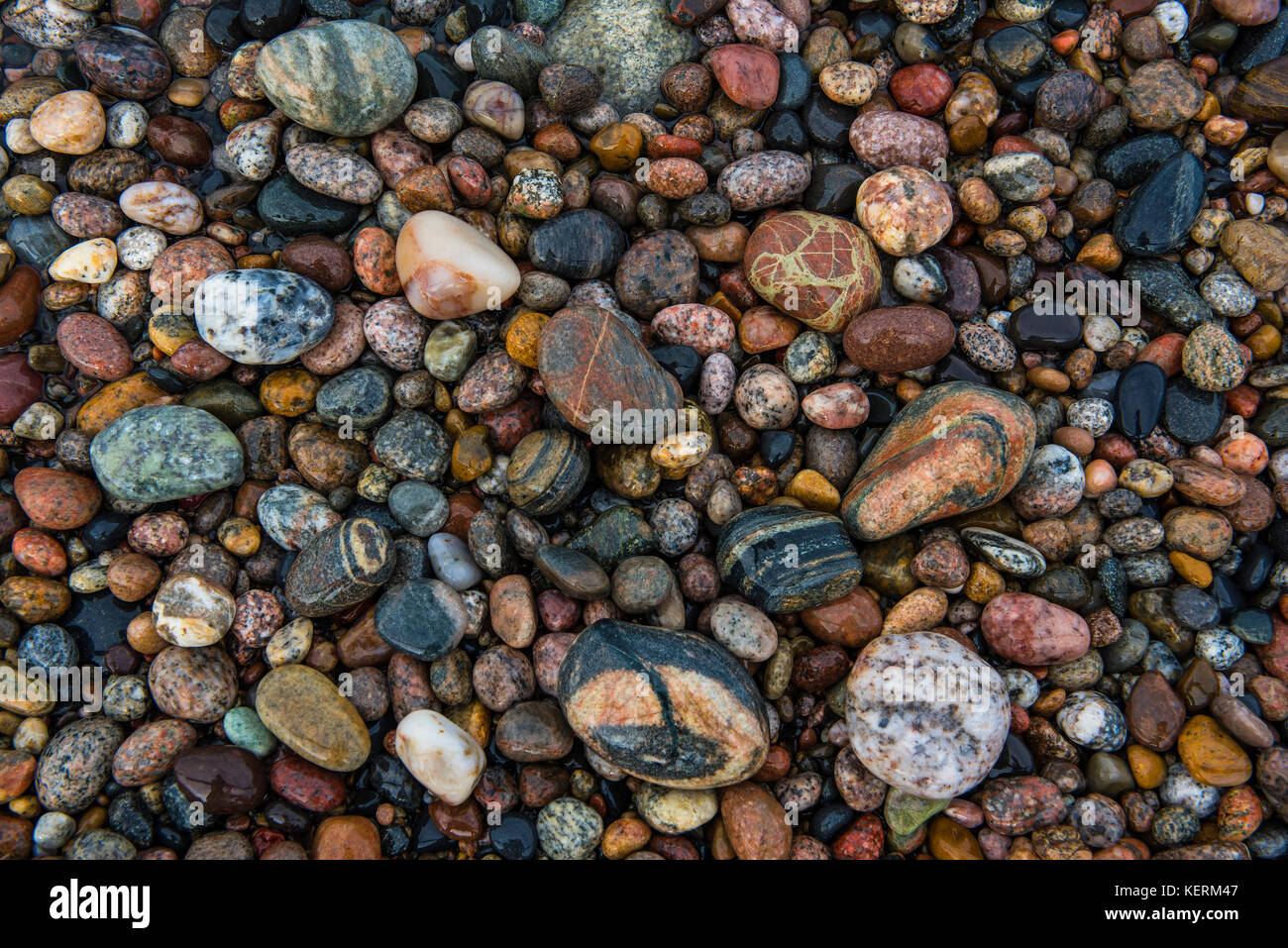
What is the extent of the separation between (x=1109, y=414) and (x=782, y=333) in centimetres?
199

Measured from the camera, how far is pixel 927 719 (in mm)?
3535

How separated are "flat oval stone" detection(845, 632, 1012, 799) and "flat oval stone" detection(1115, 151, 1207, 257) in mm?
2904

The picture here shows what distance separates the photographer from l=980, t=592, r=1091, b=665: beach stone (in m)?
3.78

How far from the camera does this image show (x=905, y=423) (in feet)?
13.4

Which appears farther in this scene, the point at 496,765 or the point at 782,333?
the point at 782,333

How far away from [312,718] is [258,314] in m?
2.21

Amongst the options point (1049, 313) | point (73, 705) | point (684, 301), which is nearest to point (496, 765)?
point (73, 705)

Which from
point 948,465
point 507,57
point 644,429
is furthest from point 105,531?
point 948,465

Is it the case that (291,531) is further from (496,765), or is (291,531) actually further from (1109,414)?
(1109,414)

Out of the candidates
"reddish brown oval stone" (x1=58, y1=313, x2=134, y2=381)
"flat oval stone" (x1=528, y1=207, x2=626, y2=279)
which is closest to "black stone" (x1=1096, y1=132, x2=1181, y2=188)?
"flat oval stone" (x1=528, y1=207, x2=626, y2=279)

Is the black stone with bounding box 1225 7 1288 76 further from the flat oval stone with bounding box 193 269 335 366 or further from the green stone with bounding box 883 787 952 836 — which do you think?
the flat oval stone with bounding box 193 269 335 366

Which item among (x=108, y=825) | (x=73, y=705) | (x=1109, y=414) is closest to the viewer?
(x=108, y=825)

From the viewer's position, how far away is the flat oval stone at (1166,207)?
4355 millimetres

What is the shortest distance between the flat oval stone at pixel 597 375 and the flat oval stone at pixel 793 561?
860mm
